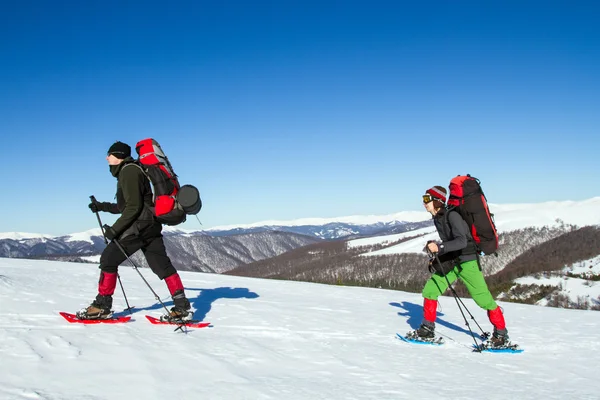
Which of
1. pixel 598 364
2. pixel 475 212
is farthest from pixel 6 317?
pixel 598 364

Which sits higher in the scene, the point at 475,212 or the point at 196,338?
the point at 475,212

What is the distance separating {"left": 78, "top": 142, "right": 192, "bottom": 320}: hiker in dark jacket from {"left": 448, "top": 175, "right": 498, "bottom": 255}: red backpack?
4.55m

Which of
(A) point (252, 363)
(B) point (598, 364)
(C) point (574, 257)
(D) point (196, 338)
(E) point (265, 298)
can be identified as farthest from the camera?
(C) point (574, 257)

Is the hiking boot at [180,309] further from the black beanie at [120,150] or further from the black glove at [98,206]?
the black beanie at [120,150]

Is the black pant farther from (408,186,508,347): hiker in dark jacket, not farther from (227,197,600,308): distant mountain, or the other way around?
(227,197,600,308): distant mountain

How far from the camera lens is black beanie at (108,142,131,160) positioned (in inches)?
248

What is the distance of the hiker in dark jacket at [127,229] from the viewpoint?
20.2 ft

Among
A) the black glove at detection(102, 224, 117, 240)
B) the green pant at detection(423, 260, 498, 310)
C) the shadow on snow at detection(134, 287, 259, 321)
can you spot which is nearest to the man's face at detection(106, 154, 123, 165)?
the black glove at detection(102, 224, 117, 240)

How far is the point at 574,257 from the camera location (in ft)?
401

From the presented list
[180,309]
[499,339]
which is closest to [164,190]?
[180,309]

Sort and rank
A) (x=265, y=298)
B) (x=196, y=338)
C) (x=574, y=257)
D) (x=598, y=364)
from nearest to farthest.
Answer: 1. (x=196, y=338)
2. (x=598, y=364)
3. (x=265, y=298)
4. (x=574, y=257)

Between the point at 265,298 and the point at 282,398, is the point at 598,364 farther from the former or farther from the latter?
the point at 265,298

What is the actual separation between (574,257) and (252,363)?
141m

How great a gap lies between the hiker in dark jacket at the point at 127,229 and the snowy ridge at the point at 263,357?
529 millimetres
